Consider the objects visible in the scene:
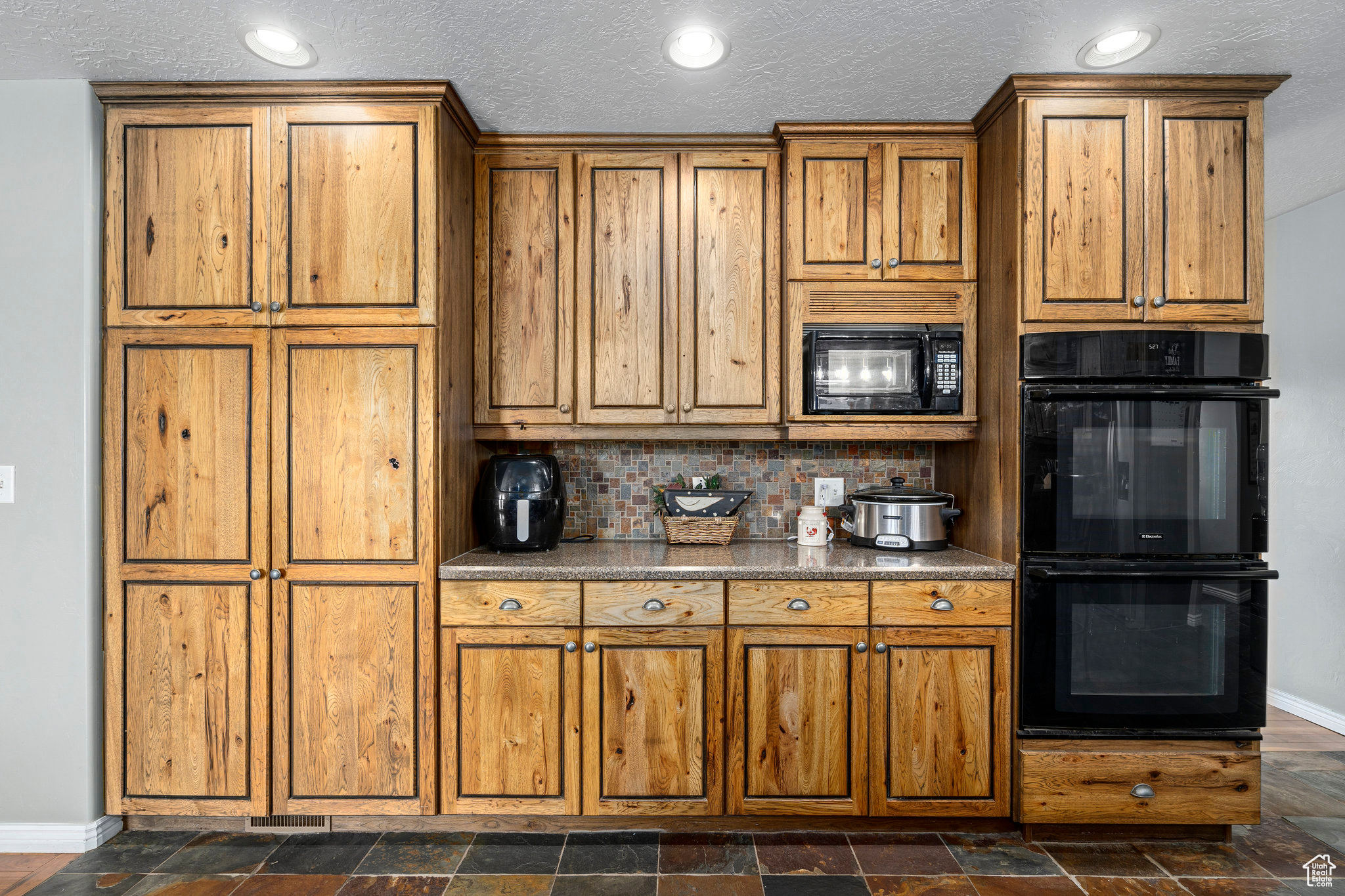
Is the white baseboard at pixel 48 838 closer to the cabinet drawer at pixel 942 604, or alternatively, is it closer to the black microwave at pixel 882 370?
the cabinet drawer at pixel 942 604

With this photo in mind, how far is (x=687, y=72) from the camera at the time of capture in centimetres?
210

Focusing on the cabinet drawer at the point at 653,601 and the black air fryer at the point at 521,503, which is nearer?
the cabinet drawer at the point at 653,601

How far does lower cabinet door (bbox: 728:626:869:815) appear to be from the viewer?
2166mm

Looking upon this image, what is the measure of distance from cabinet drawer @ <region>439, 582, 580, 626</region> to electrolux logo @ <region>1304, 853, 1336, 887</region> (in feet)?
7.27

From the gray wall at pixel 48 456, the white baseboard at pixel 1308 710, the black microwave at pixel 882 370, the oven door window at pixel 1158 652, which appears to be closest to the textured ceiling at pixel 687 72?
the gray wall at pixel 48 456

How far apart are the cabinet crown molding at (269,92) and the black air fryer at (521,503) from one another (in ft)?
3.91

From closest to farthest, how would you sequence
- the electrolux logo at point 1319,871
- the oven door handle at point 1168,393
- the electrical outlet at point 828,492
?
the electrolux logo at point 1319,871 → the oven door handle at point 1168,393 → the electrical outlet at point 828,492

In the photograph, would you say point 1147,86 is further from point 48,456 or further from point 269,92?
point 48,456

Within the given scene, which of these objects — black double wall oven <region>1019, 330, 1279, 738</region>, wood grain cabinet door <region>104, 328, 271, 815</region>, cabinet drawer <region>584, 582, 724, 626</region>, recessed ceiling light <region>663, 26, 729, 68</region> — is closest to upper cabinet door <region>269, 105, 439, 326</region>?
wood grain cabinet door <region>104, 328, 271, 815</region>

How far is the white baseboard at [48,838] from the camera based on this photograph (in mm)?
2113

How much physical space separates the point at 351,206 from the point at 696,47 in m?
1.16

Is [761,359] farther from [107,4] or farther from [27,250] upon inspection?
[27,250]

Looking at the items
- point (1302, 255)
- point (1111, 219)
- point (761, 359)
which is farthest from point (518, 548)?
point (1302, 255)

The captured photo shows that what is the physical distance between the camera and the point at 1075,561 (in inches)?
83.3
